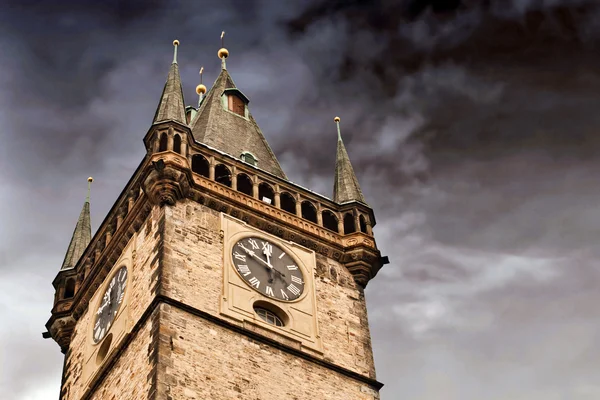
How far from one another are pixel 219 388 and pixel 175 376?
111cm

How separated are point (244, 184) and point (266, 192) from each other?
2.21 feet

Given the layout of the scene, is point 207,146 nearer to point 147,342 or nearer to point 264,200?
point 264,200

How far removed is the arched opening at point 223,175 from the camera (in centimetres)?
3472

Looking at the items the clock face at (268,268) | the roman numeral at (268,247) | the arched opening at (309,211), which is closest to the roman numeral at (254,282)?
the clock face at (268,268)

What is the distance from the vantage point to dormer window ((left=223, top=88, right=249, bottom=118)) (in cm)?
4100

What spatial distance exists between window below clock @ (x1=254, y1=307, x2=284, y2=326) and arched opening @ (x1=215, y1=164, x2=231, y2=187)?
15.3ft

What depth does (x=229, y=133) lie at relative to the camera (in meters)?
38.8

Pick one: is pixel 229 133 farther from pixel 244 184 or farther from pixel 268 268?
pixel 268 268

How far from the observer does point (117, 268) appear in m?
33.4

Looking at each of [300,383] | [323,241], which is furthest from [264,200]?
[300,383]

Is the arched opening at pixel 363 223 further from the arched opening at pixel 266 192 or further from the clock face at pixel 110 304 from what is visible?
the clock face at pixel 110 304

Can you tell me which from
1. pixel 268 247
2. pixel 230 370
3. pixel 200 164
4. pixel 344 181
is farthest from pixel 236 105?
pixel 230 370

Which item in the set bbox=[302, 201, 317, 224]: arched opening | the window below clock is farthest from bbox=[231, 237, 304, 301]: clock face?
bbox=[302, 201, 317, 224]: arched opening

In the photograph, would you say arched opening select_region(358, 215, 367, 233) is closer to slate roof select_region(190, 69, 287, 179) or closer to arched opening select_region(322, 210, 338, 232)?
arched opening select_region(322, 210, 338, 232)
